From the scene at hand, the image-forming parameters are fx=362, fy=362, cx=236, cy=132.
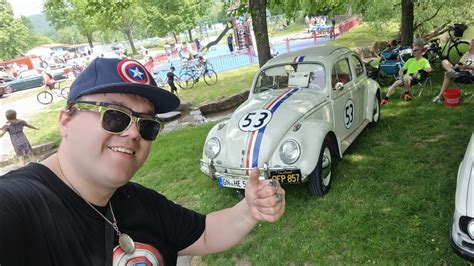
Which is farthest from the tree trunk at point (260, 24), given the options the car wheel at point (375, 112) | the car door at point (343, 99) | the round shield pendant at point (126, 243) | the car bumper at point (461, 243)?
the round shield pendant at point (126, 243)

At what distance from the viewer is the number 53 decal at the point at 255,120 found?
4.68 m

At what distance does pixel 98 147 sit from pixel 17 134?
27.5 feet

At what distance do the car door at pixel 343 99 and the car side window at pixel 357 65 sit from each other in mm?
276

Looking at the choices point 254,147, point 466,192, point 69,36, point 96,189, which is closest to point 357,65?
point 254,147

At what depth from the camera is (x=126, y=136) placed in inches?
55.2

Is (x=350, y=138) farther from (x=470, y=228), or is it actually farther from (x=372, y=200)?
(x=470, y=228)

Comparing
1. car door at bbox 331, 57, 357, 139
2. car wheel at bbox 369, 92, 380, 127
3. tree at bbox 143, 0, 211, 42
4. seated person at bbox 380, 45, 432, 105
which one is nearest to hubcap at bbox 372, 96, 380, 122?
car wheel at bbox 369, 92, 380, 127

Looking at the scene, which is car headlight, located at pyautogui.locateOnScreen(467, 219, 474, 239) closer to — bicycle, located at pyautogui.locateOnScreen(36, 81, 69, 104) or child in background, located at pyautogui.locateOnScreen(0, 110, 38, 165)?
child in background, located at pyautogui.locateOnScreen(0, 110, 38, 165)

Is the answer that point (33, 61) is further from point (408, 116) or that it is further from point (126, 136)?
point (126, 136)

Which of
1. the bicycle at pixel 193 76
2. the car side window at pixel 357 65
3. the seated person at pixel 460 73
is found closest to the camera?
the car side window at pixel 357 65

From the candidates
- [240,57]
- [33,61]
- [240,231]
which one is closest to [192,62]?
[240,57]

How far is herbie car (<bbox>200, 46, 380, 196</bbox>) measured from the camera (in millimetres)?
4371

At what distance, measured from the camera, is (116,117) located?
136 cm

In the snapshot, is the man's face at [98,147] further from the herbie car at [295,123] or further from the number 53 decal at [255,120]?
the number 53 decal at [255,120]
